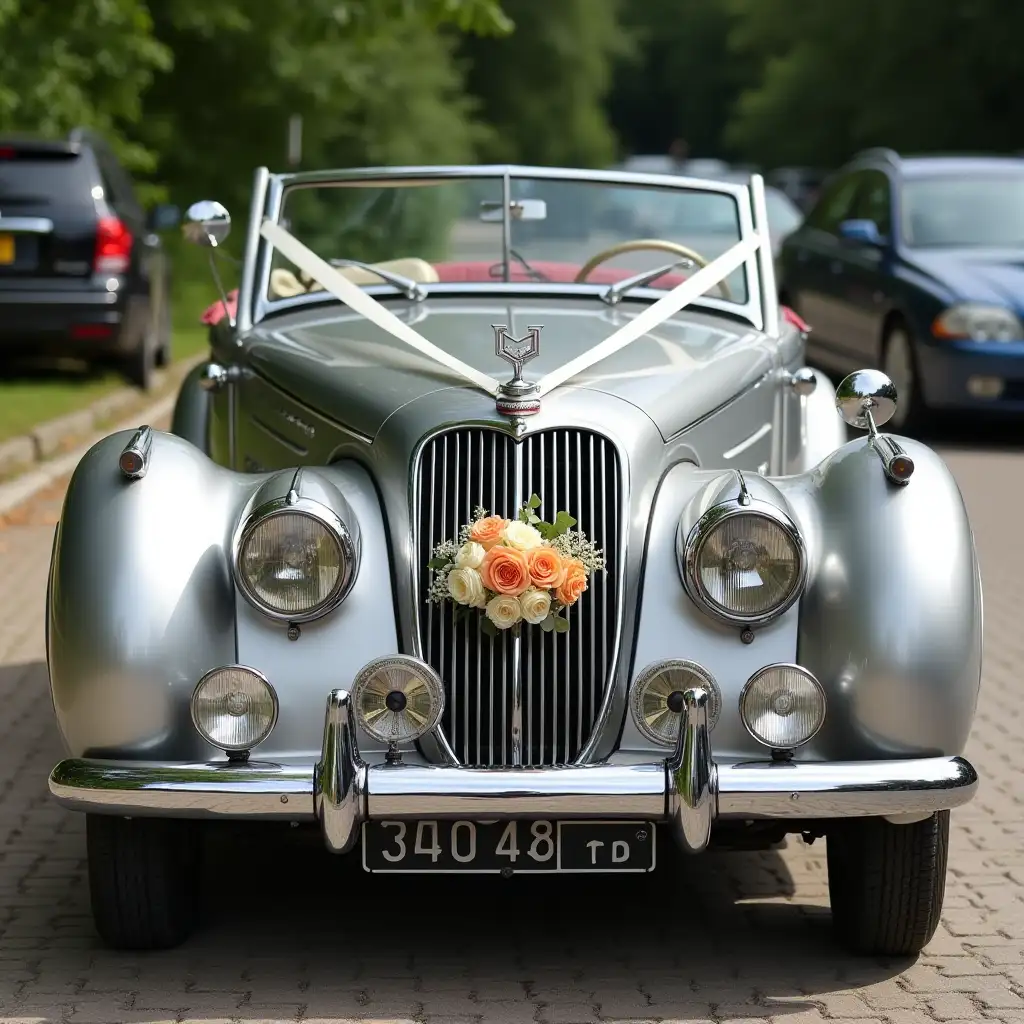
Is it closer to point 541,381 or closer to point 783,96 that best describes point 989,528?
point 541,381

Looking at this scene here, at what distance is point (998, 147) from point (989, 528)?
39964mm

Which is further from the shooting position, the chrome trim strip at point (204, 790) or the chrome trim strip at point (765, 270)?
the chrome trim strip at point (765, 270)

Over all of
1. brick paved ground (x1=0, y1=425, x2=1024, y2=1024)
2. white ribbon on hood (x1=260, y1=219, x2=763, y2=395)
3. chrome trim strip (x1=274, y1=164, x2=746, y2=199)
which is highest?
chrome trim strip (x1=274, y1=164, x2=746, y2=199)

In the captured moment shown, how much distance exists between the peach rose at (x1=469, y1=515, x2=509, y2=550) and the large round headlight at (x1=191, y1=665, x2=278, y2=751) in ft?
1.74

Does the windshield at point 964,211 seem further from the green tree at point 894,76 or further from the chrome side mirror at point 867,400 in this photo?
the green tree at point 894,76

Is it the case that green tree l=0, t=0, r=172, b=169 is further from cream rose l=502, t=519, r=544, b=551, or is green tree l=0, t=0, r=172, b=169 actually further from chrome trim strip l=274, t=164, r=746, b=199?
cream rose l=502, t=519, r=544, b=551

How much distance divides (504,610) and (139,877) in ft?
3.14

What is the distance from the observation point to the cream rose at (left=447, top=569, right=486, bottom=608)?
4352 mm

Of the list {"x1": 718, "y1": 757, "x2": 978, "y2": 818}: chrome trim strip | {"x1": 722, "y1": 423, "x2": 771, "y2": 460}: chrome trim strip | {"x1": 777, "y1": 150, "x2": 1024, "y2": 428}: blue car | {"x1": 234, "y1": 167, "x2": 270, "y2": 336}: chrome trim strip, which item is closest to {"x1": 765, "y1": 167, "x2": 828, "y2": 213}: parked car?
{"x1": 777, "y1": 150, "x2": 1024, "y2": 428}: blue car

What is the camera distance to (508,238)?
619 cm

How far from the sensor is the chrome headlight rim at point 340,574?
4.38 m

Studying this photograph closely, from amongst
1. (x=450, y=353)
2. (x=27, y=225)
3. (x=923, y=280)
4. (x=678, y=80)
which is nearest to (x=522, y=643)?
(x=450, y=353)

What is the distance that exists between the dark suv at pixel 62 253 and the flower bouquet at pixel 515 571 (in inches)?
386

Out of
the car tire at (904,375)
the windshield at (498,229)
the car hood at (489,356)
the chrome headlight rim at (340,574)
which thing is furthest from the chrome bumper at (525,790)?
the car tire at (904,375)
